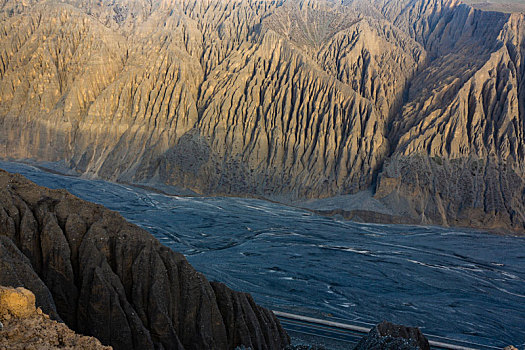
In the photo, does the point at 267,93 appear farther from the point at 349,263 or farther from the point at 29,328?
the point at 29,328

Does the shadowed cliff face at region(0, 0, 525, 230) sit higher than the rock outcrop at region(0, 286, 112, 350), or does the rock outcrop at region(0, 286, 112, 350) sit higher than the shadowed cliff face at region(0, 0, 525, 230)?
the shadowed cliff face at region(0, 0, 525, 230)

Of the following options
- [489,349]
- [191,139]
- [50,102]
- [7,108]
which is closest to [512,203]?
[489,349]

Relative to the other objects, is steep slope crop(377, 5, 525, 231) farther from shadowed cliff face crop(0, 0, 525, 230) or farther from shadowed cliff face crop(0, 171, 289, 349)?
shadowed cliff face crop(0, 171, 289, 349)

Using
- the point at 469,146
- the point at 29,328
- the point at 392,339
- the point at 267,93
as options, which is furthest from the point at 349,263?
the point at 267,93

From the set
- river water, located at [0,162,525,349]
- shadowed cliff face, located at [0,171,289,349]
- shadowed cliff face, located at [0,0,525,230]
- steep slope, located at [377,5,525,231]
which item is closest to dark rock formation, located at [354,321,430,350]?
shadowed cliff face, located at [0,171,289,349]

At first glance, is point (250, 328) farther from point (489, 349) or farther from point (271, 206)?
point (271, 206)
